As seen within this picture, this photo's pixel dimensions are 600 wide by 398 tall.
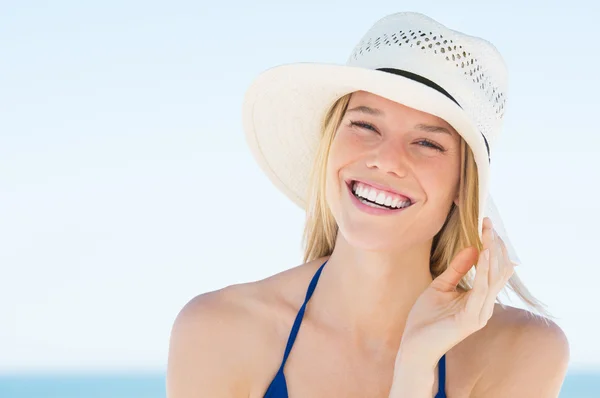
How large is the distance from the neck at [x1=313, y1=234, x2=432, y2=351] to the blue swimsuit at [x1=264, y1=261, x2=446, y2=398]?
3cm

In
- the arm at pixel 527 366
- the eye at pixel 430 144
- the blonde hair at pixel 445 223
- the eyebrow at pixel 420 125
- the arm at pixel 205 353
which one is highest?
the eyebrow at pixel 420 125

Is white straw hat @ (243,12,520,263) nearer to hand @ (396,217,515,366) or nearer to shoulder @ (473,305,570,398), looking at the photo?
hand @ (396,217,515,366)

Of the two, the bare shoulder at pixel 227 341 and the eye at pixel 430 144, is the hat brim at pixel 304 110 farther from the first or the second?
the bare shoulder at pixel 227 341

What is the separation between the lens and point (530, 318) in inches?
154

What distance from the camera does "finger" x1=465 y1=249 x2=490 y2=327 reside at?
3354mm

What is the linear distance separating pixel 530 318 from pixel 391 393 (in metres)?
0.72

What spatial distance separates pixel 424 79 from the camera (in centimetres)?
354

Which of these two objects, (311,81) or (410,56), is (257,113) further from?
(410,56)

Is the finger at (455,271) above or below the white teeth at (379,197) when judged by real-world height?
below

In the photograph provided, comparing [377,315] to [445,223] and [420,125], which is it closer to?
[445,223]

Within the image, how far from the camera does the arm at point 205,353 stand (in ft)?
12.2

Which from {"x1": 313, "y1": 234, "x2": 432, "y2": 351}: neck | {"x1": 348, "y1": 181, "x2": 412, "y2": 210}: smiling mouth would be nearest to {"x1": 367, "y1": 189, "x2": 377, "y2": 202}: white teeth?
{"x1": 348, "y1": 181, "x2": 412, "y2": 210}: smiling mouth

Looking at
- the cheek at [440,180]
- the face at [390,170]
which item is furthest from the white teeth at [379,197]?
the cheek at [440,180]

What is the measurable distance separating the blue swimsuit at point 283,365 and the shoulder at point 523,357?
14 cm
